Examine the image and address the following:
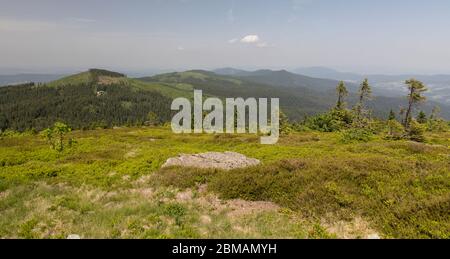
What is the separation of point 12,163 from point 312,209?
89.6 ft

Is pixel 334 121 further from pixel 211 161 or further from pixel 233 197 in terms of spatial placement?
pixel 233 197

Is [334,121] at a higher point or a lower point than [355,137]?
lower

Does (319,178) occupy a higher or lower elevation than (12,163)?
higher

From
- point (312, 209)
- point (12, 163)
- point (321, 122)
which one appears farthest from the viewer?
point (321, 122)

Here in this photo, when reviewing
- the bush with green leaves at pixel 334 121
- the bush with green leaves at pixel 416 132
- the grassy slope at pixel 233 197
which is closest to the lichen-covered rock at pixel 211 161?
the grassy slope at pixel 233 197

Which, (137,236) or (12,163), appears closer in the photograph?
(137,236)

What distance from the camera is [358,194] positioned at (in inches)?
526

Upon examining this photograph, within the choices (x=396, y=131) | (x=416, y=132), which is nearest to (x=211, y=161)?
(x=416, y=132)

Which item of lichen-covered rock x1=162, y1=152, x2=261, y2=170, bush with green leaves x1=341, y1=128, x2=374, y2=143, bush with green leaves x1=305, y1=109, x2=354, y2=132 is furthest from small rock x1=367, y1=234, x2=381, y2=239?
bush with green leaves x1=305, y1=109, x2=354, y2=132

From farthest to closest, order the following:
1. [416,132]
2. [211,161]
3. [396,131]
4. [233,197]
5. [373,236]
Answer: [396,131] → [416,132] → [211,161] → [233,197] → [373,236]
